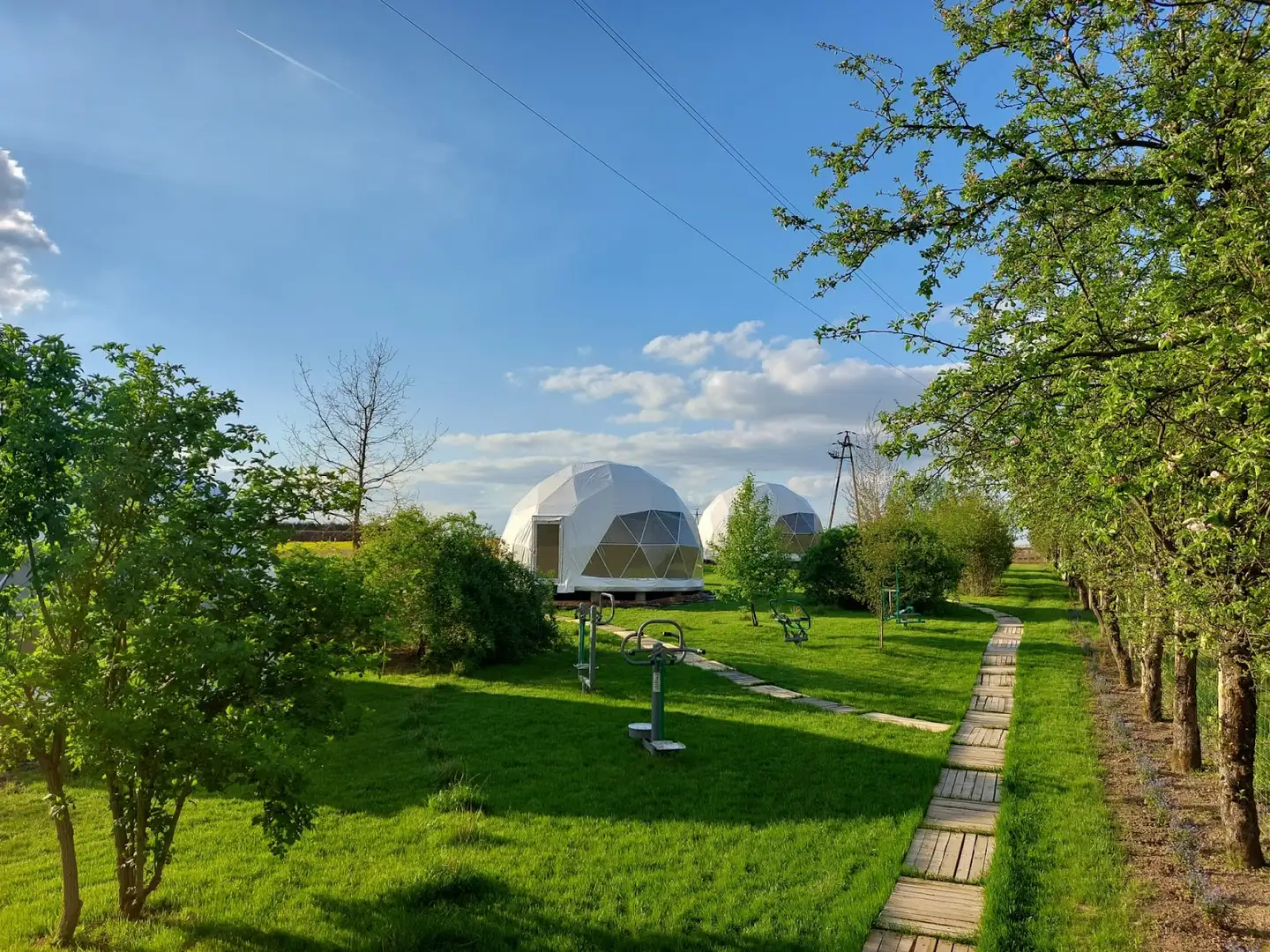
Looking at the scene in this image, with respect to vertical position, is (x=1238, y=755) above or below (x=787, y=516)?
below

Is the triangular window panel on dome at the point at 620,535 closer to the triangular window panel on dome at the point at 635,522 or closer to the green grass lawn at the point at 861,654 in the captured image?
the triangular window panel on dome at the point at 635,522

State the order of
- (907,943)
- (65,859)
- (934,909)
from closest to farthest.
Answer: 1. (65,859)
2. (907,943)
3. (934,909)

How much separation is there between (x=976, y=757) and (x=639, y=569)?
708 inches

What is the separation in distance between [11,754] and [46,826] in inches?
105

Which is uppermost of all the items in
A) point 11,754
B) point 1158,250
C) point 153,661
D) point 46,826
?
point 1158,250

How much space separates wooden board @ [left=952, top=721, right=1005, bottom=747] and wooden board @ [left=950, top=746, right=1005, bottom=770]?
155 mm

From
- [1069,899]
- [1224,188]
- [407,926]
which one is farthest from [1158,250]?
[407,926]

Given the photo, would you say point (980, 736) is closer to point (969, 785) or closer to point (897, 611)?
point (969, 785)

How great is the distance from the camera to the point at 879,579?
17.6 m

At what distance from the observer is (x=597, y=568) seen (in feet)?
82.9

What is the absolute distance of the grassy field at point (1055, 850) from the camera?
4328 millimetres

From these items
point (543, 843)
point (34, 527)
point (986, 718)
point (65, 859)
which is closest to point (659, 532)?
point (986, 718)

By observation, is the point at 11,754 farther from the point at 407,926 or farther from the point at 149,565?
the point at 407,926

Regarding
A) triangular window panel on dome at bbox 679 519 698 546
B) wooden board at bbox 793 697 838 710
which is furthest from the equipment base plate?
triangular window panel on dome at bbox 679 519 698 546
